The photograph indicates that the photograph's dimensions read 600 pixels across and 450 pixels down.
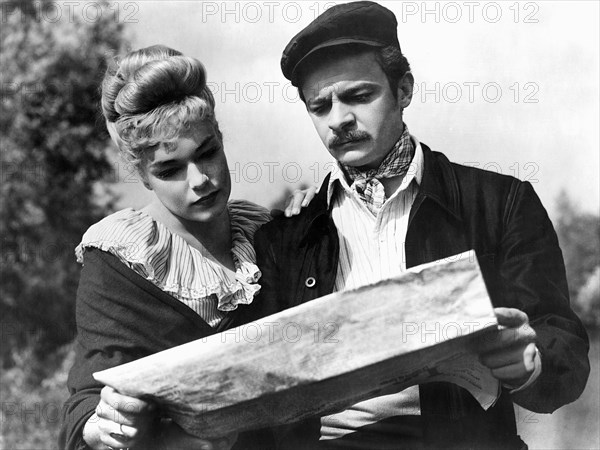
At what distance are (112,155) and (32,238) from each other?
494 millimetres

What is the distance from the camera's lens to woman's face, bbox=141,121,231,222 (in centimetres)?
188

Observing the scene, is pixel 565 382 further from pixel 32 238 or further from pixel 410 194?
pixel 32 238

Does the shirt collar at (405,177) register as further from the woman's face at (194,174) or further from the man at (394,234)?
the woman's face at (194,174)

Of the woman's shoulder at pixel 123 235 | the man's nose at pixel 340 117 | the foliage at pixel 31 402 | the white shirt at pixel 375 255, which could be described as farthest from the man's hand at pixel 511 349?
the foliage at pixel 31 402

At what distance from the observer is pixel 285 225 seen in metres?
2.00

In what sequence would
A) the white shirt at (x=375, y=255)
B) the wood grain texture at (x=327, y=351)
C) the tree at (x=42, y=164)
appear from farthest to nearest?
the tree at (x=42, y=164) < the white shirt at (x=375, y=255) < the wood grain texture at (x=327, y=351)

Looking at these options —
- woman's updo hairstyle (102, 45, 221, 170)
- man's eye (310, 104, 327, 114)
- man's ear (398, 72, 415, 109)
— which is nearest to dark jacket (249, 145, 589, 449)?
man's ear (398, 72, 415, 109)

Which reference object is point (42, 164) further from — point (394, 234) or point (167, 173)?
point (394, 234)

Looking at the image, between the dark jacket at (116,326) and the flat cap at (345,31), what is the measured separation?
1.84 ft

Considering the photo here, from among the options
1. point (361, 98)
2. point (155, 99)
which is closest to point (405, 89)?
point (361, 98)

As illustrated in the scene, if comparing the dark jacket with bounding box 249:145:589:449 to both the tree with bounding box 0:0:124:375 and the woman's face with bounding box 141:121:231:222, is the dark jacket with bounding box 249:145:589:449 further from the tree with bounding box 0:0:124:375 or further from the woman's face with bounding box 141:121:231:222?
the tree with bounding box 0:0:124:375

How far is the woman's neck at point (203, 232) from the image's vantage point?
78.4 inches

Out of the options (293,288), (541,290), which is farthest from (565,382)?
(293,288)

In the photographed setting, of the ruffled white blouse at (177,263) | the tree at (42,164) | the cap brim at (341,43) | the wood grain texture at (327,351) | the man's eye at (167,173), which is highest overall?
the tree at (42,164)
